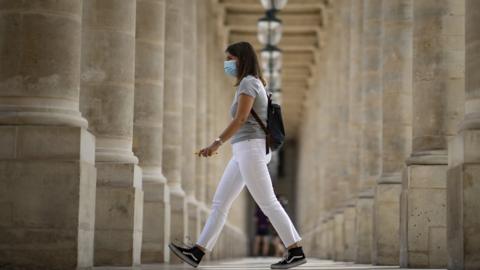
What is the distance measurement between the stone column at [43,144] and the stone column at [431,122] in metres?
5.61

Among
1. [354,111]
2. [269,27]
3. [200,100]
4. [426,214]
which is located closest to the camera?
[426,214]

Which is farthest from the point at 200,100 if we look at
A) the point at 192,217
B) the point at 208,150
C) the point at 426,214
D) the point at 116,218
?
the point at 208,150

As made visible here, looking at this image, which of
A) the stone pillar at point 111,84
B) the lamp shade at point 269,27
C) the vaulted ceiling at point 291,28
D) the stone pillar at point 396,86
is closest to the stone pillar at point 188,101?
the lamp shade at point 269,27

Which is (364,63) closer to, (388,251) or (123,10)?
(388,251)

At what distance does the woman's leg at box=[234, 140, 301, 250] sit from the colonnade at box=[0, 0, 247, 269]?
1.59m

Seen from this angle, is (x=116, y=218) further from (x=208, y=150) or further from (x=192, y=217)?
(x=192, y=217)

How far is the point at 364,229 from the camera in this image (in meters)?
24.8

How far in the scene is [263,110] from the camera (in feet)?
43.1

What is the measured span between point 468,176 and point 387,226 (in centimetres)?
842

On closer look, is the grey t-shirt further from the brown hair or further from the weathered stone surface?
the weathered stone surface

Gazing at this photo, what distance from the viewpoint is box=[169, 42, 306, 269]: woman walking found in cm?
1284

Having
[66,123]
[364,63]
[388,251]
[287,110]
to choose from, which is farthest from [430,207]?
[287,110]

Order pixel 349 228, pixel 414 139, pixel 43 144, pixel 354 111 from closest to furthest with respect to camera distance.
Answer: pixel 43 144
pixel 414 139
pixel 349 228
pixel 354 111

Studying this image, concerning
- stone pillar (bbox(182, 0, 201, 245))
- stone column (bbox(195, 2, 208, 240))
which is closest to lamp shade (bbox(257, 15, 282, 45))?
stone pillar (bbox(182, 0, 201, 245))
